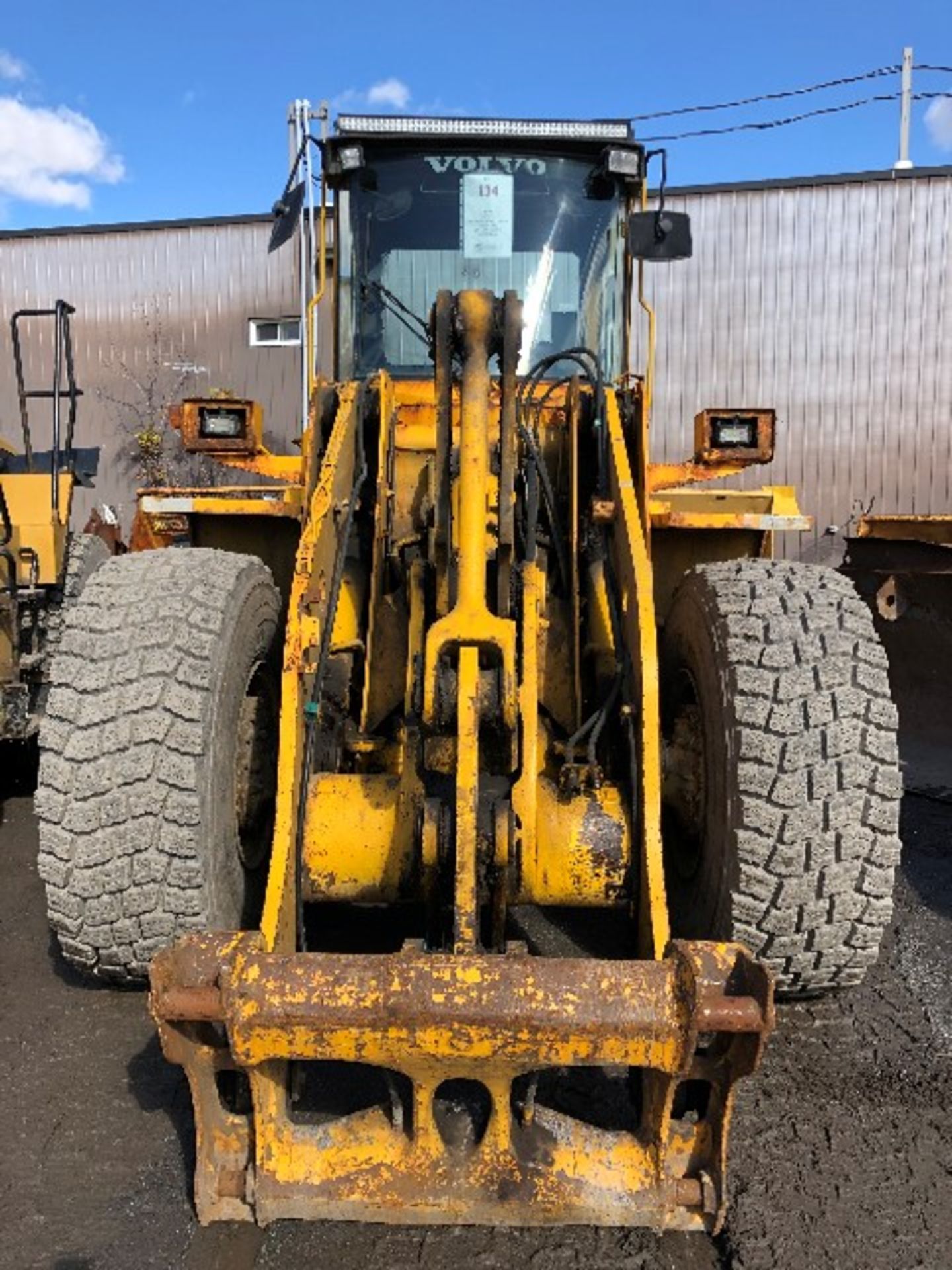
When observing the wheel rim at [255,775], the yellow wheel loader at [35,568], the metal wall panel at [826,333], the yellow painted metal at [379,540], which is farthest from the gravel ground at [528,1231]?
the metal wall panel at [826,333]

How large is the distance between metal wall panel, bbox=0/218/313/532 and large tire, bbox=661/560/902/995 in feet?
35.5

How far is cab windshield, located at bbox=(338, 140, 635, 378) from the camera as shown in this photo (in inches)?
169

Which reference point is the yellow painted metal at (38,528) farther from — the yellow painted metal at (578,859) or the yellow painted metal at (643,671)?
the yellow painted metal at (578,859)

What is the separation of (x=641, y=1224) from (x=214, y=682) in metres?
1.78

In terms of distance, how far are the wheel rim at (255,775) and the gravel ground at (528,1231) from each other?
1.94ft

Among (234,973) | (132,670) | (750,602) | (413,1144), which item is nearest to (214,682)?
(132,670)

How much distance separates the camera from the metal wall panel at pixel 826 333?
11922mm

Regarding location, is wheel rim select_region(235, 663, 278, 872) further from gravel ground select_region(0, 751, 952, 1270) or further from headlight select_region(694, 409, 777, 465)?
headlight select_region(694, 409, 777, 465)

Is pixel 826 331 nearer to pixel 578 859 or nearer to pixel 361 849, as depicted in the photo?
pixel 578 859

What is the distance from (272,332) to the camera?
1341 cm

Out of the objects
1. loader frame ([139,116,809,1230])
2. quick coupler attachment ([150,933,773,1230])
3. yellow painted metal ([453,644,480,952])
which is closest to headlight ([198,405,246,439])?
loader frame ([139,116,809,1230])

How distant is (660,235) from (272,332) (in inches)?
397

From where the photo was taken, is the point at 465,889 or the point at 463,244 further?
the point at 463,244

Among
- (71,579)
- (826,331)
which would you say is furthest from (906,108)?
(71,579)
